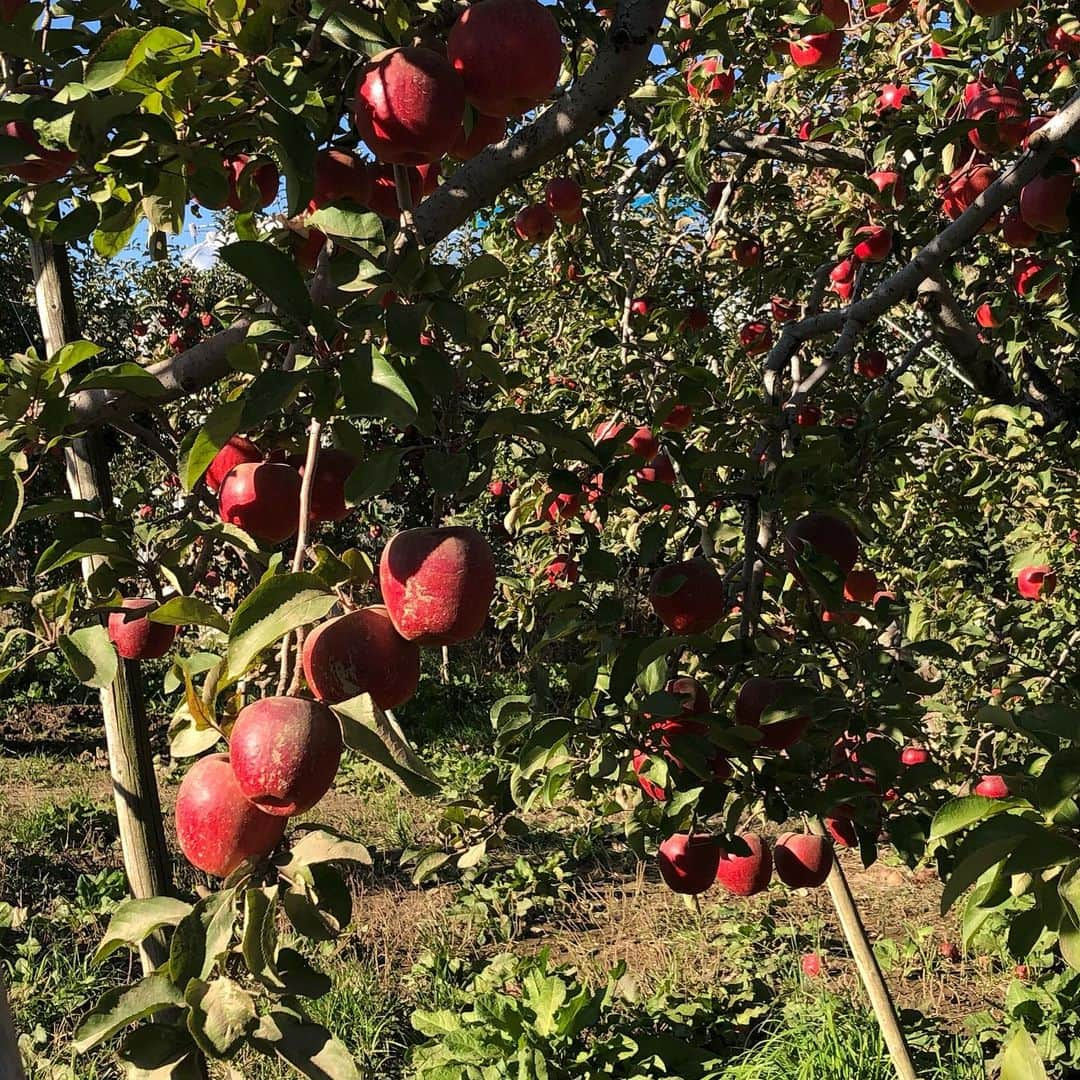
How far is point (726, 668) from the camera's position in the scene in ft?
4.86

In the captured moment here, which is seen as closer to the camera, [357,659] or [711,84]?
[357,659]

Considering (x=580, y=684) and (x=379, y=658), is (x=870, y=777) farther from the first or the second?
(x=379, y=658)

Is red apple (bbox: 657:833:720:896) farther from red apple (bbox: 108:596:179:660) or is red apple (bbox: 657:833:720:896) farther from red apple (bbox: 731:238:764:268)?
red apple (bbox: 731:238:764:268)

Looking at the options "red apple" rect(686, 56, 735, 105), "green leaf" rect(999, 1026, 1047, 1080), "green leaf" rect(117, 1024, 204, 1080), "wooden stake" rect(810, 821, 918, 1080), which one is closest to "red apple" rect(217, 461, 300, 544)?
"green leaf" rect(117, 1024, 204, 1080)

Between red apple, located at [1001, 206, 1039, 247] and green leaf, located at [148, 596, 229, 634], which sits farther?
red apple, located at [1001, 206, 1039, 247]

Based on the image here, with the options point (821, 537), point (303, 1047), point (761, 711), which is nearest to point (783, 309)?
point (821, 537)

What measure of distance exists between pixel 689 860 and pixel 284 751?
3.18 feet

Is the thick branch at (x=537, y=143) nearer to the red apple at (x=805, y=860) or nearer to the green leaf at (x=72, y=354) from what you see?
the green leaf at (x=72, y=354)

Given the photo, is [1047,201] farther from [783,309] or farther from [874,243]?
[783,309]

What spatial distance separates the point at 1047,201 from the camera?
1729 millimetres

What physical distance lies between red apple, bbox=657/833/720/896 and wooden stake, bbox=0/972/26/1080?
38.3 inches

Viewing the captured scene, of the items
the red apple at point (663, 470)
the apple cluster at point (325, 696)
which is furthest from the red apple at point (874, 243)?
the apple cluster at point (325, 696)

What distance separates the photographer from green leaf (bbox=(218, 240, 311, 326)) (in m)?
0.72

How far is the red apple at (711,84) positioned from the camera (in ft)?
6.63
